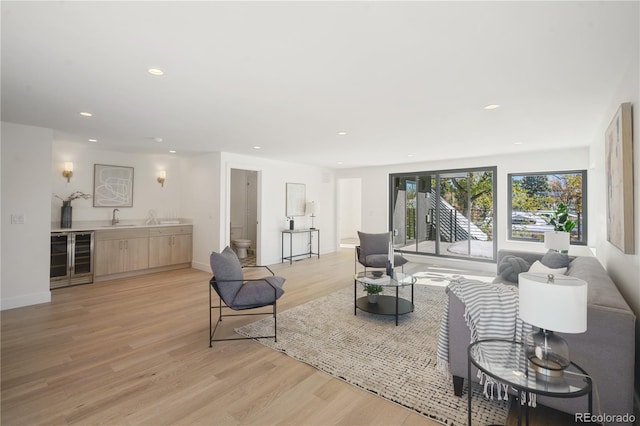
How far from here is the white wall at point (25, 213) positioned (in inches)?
153

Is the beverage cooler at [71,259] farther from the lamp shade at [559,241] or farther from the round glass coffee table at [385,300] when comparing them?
the lamp shade at [559,241]

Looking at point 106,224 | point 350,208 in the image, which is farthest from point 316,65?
point 350,208

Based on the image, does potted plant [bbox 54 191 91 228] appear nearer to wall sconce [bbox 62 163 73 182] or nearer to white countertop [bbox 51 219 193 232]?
white countertop [bbox 51 219 193 232]

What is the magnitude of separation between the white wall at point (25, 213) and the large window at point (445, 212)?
6845mm

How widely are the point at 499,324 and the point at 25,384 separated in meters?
3.50

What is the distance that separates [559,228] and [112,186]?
8416 millimetres

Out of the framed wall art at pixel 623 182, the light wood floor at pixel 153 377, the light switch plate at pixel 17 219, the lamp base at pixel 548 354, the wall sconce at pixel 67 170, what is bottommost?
the light wood floor at pixel 153 377

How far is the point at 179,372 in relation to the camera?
2.47 metres

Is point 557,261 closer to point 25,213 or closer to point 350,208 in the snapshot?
point 25,213

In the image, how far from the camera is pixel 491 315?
6.55 ft

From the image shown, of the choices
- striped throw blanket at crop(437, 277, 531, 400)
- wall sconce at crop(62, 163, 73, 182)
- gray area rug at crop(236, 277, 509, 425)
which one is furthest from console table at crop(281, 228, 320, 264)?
striped throw blanket at crop(437, 277, 531, 400)

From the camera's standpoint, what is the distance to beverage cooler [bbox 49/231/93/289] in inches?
190

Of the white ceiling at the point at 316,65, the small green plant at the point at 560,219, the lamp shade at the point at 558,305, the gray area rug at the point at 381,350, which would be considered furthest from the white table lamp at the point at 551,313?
the small green plant at the point at 560,219

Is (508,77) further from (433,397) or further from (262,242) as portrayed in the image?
(262,242)
